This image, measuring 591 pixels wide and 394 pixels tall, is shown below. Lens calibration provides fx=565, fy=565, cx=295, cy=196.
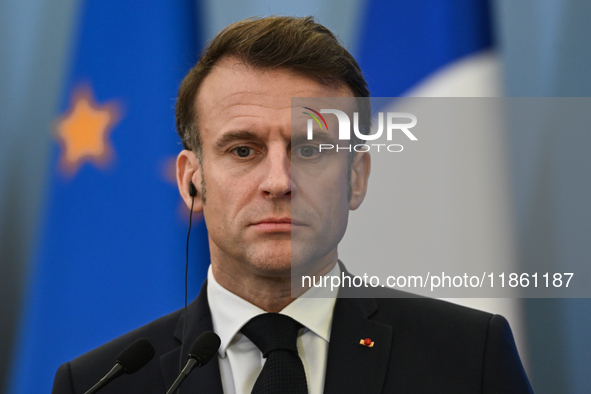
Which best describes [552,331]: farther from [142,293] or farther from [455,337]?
[142,293]

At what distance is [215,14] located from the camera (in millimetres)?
2443

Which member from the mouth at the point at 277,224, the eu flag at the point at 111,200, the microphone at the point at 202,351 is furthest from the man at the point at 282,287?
the eu flag at the point at 111,200

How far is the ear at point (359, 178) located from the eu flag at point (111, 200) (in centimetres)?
80

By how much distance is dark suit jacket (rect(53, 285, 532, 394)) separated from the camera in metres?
1.55

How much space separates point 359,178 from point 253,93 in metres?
0.47

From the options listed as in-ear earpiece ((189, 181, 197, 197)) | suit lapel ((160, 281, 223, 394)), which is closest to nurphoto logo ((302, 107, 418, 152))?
in-ear earpiece ((189, 181, 197, 197))

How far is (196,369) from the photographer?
5.26 ft

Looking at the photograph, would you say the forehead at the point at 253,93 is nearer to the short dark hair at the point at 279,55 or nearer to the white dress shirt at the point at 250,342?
the short dark hair at the point at 279,55

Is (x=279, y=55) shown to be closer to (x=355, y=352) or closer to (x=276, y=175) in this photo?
(x=276, y=175)

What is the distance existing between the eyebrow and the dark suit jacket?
1.69 feet

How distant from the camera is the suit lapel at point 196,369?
1.57 metres

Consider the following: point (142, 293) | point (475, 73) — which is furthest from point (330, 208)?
point (142, 293)

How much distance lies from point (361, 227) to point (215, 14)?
1.17m

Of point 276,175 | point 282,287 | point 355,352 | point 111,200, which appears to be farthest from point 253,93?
point 111,200
